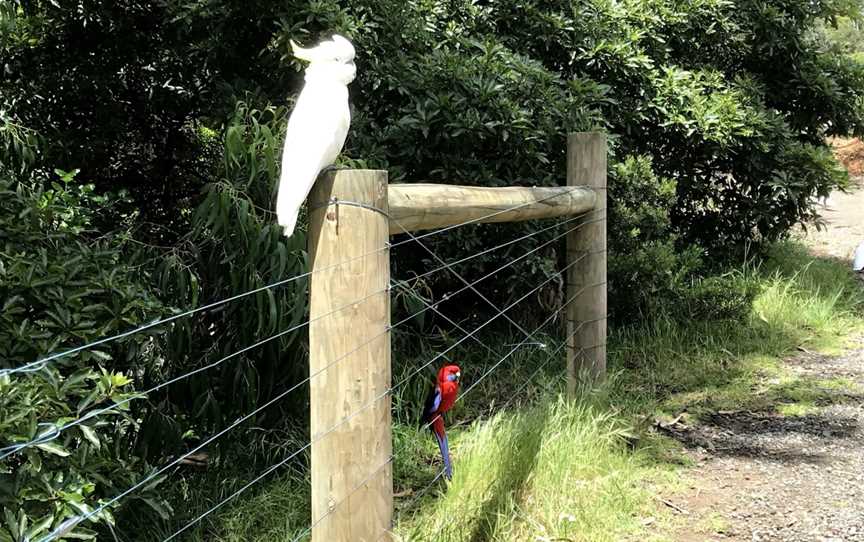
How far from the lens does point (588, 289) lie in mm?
4324

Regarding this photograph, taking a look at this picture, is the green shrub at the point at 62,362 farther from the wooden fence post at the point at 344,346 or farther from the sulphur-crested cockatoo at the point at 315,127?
the sulphur-crested cockatoo at the point at 315,127

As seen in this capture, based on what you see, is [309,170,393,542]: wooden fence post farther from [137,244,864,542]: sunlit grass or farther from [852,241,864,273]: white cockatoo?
[852,241,864,273]: white cockatoo

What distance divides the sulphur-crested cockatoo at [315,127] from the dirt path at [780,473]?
2037 millimetres

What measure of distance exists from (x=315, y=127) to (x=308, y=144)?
0.08m

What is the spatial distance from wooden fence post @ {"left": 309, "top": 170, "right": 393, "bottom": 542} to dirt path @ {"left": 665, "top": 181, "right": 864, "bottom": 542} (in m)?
1.54

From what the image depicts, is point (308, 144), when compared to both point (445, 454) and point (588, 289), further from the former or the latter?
point (588, 289)

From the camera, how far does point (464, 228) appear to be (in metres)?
4.85

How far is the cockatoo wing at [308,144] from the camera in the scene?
7.07ft

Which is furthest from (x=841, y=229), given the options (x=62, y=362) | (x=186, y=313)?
(x=186, y=313)

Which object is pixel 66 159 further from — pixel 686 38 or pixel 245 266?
pixel 686 38

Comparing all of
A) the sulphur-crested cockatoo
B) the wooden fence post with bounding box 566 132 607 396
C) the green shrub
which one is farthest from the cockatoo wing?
the wooden fence post with bounding box 566 132 607 396

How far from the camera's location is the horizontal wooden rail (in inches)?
101

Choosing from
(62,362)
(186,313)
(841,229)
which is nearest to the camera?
(186,313)

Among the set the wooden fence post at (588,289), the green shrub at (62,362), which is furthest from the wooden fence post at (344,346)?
the wooden fence post at (588,289)
